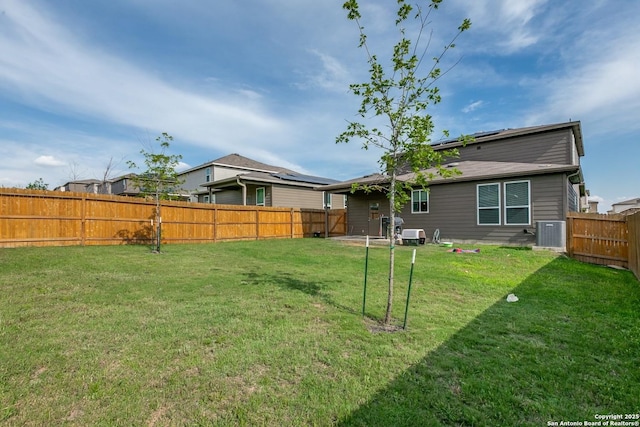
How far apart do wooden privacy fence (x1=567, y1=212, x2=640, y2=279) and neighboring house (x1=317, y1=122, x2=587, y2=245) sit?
1.09m

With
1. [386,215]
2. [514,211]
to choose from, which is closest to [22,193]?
[386,215]

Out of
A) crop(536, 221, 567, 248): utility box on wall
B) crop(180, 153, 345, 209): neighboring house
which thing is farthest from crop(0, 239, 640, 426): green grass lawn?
crop(180, 153, 345, 209): neighboring house

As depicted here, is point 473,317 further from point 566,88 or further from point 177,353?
point 566,88

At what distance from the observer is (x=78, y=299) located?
4.54 metres

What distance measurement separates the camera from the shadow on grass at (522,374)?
2141 mm

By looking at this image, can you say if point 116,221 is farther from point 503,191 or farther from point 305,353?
point 503,191

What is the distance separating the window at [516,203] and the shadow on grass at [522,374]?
26.0 feet

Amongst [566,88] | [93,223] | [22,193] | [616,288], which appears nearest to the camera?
[616,288]

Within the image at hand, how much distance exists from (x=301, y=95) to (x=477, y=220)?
9.79 metres

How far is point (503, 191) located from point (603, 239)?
12.7 feet

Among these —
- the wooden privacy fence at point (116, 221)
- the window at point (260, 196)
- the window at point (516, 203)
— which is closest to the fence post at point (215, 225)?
the wooden privacy fence at point (116, 221)

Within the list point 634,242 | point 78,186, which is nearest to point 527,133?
point 634,242

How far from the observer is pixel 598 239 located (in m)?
9.05

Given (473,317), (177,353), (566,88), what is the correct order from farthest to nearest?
(566,88), (473,317), (177,353)
